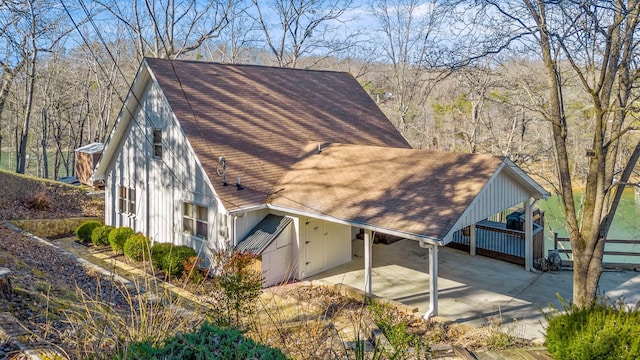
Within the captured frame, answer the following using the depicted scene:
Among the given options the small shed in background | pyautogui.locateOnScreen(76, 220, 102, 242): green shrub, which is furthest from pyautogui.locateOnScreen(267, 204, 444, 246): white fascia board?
the small shed in background

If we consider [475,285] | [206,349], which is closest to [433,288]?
[475,285]

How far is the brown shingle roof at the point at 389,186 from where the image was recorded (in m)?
9.87

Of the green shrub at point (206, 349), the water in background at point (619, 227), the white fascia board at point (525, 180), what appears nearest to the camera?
the green shrub at point (206, 349)

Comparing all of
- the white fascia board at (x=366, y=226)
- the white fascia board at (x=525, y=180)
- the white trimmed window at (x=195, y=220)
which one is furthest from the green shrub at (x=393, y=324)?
the white trimmed window at (x=195, y=220)

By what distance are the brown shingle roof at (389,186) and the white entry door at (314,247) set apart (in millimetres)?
942

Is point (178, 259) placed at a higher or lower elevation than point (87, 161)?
lower

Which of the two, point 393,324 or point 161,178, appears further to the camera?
point 161,178

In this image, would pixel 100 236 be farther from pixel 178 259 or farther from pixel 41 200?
pixel 41 200

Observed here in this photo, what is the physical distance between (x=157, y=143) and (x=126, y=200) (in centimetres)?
282

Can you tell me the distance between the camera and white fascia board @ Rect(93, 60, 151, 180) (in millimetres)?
13844

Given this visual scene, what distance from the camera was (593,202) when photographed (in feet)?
27.4

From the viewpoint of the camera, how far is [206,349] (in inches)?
131

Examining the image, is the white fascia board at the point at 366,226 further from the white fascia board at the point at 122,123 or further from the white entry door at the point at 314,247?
the white fascia board at the point at 122,123

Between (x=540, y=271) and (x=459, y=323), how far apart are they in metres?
4.78
